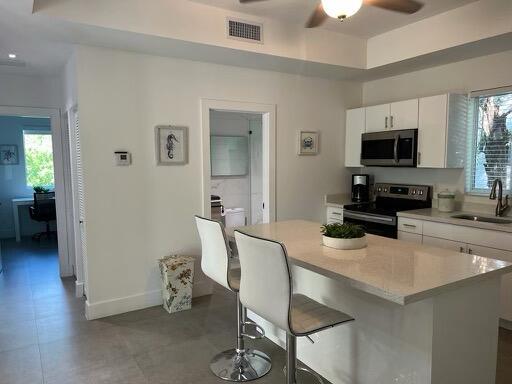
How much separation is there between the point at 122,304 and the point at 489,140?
392 centimetres

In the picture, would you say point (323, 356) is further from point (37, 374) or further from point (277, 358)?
point (37, 374)

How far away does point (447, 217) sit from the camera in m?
3.44

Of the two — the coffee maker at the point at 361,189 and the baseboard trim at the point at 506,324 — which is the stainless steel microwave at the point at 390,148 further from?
the baseboard trim at the point at 506,324

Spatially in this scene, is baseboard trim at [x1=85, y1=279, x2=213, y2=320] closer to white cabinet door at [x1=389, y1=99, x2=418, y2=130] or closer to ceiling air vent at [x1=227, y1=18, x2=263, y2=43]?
ceiling air vent at [x1=227, y1=18, x2=263, y2=43]

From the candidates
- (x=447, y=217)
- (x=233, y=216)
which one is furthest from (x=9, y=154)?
(x=447, y=217)

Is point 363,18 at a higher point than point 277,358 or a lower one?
higher

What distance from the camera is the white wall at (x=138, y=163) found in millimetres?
3307

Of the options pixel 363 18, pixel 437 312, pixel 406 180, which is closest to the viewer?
pixel 437 312

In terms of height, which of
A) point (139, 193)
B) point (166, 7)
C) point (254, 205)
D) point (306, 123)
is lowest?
point (254, 205)

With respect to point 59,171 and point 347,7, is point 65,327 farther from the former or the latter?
point 347,7

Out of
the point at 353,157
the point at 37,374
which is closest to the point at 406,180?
the point at 353,157

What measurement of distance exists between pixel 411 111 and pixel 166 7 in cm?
264

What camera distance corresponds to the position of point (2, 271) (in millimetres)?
4918

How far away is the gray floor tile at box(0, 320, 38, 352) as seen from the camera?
291 centimetres
